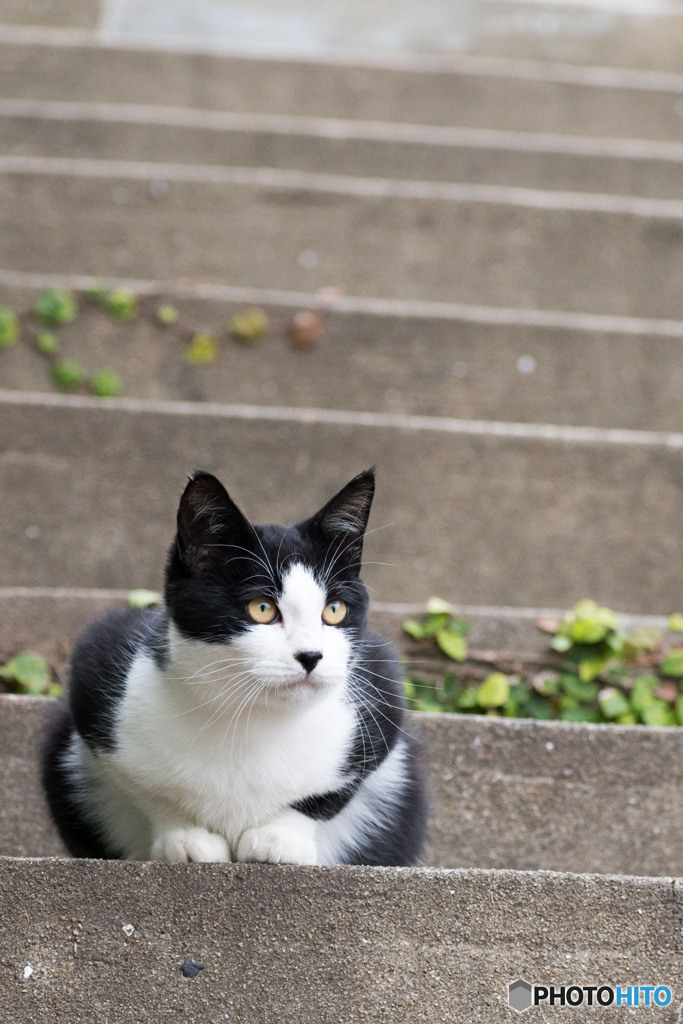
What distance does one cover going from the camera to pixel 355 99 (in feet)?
12.6

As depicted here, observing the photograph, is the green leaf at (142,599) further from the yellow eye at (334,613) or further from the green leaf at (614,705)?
the green leaf at (614,705)

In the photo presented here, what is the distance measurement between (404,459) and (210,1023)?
148 centimetres

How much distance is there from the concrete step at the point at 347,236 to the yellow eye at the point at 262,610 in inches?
80.1

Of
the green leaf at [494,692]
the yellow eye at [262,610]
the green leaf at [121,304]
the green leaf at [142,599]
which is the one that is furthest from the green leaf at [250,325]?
the yellow eye at [262,610]

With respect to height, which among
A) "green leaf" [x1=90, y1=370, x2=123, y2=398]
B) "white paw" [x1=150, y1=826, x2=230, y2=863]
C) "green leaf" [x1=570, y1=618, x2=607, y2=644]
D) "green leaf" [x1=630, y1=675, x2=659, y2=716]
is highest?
"green leaf" [x1=90, y1=370, x2=123, y2=398]

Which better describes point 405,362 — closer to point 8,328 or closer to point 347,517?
point 8,328

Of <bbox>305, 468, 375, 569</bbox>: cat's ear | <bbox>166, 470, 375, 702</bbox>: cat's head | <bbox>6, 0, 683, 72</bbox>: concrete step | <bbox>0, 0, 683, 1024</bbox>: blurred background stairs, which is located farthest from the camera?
<bbox>6, 0, 683, 72</bbox>: concrete step

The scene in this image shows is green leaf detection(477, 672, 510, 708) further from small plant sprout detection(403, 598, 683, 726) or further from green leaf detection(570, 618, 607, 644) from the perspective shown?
green leaf detection(570, 618, 607, 644)

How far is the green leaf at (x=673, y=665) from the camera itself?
6.02 ft

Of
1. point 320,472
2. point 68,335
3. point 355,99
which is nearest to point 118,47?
point 355,99

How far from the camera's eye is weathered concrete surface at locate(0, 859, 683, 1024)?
41.2 inches

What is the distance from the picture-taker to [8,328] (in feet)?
8.59

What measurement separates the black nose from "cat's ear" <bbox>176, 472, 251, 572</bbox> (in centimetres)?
17

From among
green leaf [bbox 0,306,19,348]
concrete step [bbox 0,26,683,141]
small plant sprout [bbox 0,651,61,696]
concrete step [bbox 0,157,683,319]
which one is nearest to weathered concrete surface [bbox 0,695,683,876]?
small plant sprout [bbox 0,651,61,696]
